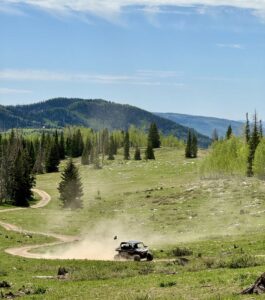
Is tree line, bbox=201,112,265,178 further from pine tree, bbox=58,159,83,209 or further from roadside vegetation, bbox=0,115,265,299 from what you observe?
pine tree, bbox=58,159,83,209

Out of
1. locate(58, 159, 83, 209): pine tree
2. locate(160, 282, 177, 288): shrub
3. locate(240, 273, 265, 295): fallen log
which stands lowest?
locate(58, 159, 83, 209): pine tree

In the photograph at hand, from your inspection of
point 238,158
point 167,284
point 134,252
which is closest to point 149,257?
point 134,252

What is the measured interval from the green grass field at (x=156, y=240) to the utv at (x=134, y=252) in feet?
3.84

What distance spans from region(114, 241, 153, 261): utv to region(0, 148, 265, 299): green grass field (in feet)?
3.84

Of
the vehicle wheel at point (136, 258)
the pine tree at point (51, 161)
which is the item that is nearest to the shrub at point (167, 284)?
the vehicle wheel at point (136, 258)

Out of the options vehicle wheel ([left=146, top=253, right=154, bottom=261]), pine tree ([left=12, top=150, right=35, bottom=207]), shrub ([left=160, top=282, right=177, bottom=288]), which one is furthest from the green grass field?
pine tree ([left=12, top=150, right=35, bottom=207])

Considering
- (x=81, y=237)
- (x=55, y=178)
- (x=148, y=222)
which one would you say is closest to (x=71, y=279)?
(x=81, y=237)

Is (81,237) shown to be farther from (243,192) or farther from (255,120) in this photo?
(255,120)

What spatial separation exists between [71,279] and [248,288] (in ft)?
49.4

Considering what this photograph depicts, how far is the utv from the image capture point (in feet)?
150

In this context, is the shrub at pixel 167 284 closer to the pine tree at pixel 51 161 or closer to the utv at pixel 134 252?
the utv at pixel 134 252

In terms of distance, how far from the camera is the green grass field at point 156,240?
2886 centimetres

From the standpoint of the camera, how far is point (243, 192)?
90.7m

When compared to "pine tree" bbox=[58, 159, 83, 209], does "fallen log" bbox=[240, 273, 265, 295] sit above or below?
above
